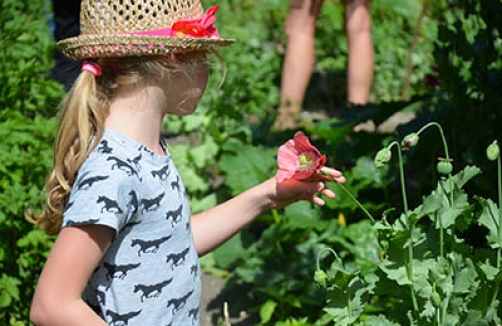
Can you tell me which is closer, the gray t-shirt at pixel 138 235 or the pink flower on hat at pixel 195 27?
the gray t-shirt at pixel 138 235

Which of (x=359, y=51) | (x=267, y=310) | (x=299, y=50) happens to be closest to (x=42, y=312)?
(x=267, y=310)

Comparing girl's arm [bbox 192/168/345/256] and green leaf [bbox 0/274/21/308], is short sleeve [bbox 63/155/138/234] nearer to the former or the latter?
girl's arm [bbox 192/168/345/256]

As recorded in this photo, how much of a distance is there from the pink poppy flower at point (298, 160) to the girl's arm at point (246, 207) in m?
0.06

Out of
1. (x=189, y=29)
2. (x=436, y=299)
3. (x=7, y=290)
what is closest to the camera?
(x=436, y=299)

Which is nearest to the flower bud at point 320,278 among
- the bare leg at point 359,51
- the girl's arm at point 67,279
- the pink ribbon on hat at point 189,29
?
the girl's arm at point 67,279

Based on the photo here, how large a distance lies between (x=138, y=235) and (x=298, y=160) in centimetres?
41

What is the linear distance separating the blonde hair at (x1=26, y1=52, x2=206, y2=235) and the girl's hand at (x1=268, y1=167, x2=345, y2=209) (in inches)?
15.3

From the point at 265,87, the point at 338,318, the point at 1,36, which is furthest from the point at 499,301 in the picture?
the point at 265,87

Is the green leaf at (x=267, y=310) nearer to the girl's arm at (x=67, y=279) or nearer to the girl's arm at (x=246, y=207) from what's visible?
the girl's arm at (x=246, y=207)

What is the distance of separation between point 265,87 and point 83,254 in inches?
144

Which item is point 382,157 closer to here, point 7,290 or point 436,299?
point 436,299

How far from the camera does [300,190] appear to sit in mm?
2246

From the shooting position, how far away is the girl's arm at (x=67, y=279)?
5.95ft

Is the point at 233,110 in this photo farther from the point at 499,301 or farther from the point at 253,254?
the point at 499,301
